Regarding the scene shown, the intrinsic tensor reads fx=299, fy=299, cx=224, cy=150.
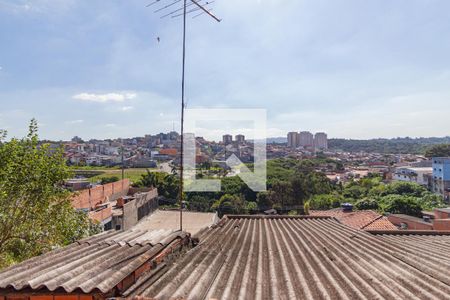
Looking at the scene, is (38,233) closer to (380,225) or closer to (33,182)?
(33,182)

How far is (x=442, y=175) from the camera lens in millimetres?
38156

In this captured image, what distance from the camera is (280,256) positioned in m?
3.28

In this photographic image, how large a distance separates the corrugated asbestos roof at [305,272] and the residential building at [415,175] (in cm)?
4707

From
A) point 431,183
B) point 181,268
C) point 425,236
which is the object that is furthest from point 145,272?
point 431,183

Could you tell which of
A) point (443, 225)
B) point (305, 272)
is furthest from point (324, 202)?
point (305, 272)

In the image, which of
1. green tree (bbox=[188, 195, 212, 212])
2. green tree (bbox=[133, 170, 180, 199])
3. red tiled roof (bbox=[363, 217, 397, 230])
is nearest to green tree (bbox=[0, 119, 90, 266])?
red tiled roof (bbox=[363, 217, 397, 230])

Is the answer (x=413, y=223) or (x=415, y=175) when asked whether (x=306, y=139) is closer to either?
(x=415, y=175)

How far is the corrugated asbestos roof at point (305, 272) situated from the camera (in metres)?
2.11

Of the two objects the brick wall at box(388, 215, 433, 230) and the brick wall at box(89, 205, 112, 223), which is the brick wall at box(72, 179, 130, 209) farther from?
the brick wall at box(388, 215, 433, 230)

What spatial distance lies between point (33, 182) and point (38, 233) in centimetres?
121

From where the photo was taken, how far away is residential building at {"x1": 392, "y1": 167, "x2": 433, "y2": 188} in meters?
43.0

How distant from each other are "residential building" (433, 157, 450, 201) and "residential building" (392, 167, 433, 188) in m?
2.86

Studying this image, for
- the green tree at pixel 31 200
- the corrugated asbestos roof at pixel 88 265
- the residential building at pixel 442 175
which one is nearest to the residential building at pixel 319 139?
the residential building at pixel 442 175

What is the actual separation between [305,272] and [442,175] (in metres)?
44.7
